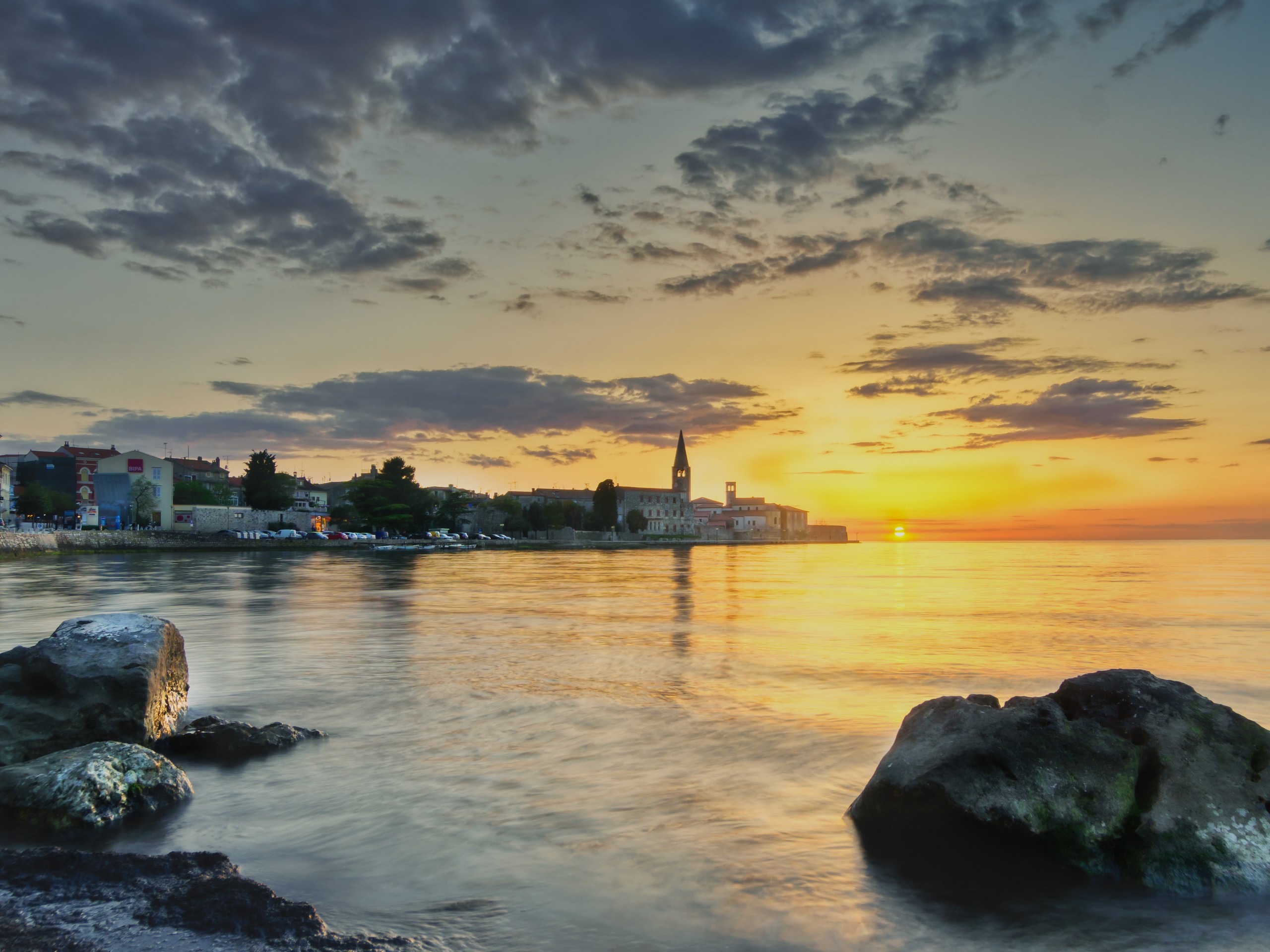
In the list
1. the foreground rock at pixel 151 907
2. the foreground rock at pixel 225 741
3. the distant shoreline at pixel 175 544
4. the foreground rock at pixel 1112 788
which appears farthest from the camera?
the distant shoreline at pixel 175 544

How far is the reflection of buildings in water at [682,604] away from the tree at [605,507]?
209 ft

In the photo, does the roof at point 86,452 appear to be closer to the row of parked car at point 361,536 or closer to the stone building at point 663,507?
the row of parked car at point 361,536

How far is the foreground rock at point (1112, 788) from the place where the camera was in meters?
5.19

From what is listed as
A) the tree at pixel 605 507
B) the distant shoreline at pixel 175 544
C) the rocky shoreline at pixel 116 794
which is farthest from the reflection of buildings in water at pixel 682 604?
the tree at pixel 605 507

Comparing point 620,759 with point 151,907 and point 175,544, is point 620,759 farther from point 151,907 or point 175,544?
point 175,544

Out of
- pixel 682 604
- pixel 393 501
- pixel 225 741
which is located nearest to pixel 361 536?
pixel 393 501

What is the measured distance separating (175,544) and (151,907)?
85167 mm

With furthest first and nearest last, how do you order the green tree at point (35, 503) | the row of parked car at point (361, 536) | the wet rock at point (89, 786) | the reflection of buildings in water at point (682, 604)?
the green tree at point (35, 503)
the row of parked car at point (361, 536)
the reflection of buildings in water at point (682, 604)
the wet rock at point (89, 786)

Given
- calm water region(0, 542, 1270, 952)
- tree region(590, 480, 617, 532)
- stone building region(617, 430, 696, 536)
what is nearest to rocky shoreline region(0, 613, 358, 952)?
calm water region(0, 542, 1270, 952)

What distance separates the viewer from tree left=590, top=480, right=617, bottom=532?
13838 centimetres

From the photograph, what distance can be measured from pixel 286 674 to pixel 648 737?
792 centimetres

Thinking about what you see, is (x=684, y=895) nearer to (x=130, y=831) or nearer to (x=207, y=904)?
(x=207, y=904)

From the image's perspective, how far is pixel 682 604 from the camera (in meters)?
31.0

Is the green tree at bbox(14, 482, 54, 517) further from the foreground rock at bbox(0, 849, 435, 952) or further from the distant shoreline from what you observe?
the foreground rock at bbox(0, 849, 435, 952)
